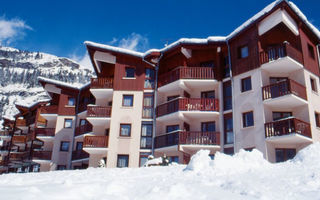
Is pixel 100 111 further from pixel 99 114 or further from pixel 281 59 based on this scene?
pixel 281 59

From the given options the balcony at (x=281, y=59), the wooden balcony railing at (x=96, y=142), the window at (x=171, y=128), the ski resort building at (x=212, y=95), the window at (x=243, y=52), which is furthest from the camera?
the wooden balcony railing at (x=96, y=142)

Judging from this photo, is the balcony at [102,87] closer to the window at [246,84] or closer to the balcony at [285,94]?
the window at [246,84]

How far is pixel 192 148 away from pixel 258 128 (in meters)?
4.83

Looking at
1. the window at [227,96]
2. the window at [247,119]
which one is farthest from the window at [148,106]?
the window at [247,119]

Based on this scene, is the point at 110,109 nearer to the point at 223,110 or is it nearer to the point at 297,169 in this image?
the point at 223,110

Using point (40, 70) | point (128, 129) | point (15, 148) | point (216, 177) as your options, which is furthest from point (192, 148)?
point (40, 70)

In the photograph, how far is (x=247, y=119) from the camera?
21.0 m

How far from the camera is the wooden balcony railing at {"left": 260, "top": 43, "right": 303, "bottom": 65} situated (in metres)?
20.2

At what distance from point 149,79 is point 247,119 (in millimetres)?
9250

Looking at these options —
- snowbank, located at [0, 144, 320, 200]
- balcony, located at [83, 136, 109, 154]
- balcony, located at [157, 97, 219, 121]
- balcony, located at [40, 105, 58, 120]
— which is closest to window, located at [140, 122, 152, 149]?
balcony, located at [157, 97, 219, 121]

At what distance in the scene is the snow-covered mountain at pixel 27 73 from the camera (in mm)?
127125

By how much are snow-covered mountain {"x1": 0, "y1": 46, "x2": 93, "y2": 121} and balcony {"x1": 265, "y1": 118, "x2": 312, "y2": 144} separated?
110602 millimetres

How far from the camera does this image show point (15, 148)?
4722 cm

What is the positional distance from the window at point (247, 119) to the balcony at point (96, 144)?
10663 millimetres
